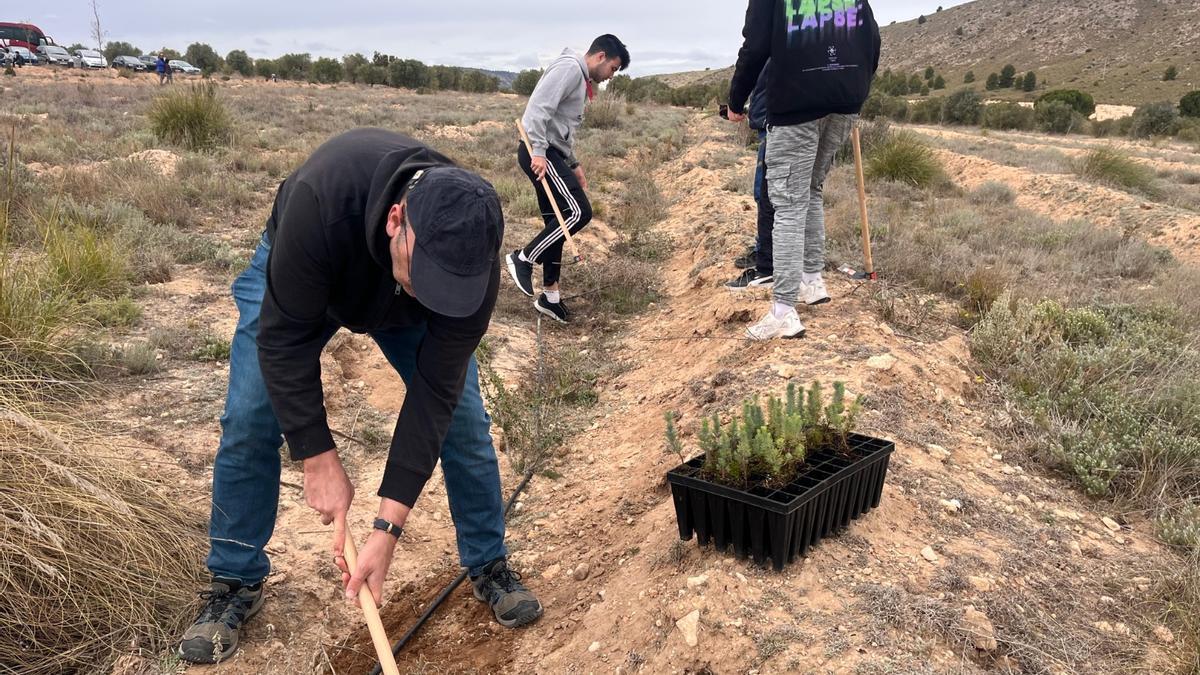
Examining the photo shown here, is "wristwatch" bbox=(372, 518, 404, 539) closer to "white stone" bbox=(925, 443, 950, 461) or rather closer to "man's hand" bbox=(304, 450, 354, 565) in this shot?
"man's hand" bbox=(304, 450, 354, 565)

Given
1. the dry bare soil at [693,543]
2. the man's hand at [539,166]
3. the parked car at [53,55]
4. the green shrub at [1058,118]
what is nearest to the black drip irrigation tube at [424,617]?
the dry bare soil at [693,543]

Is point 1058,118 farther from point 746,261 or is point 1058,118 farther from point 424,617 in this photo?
point 424,617

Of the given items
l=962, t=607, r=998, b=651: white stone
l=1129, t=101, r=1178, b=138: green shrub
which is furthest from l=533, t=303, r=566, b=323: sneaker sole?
l=1129, t=101, r=1178, b=138: green shrub

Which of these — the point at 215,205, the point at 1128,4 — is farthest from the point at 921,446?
the point at 1128,4

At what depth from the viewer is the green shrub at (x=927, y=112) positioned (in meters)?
33.2

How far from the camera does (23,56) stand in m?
37.1

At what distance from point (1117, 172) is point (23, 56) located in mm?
47007

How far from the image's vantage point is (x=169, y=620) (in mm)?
2361

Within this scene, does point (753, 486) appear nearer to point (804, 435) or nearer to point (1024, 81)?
point (804, 435)

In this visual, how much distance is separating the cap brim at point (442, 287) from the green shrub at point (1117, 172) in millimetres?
14192

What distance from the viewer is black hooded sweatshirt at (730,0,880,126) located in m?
3.80

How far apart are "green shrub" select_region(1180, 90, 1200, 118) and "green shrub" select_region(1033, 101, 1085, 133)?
3.41 meters

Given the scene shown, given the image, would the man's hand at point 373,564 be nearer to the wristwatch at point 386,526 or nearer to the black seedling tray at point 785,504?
the wristwatch at point 386,526

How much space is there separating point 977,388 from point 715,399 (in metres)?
1.43
